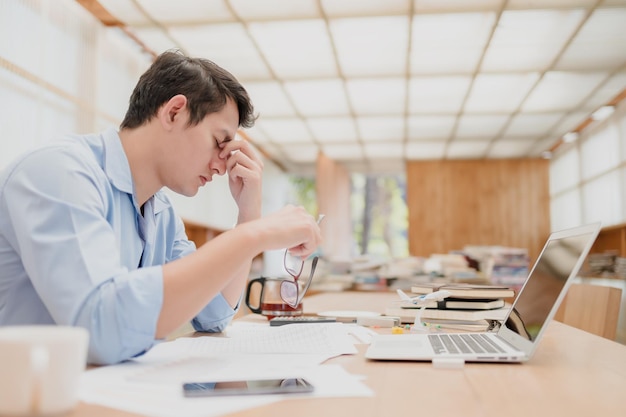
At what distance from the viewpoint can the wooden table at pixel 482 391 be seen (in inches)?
26.5

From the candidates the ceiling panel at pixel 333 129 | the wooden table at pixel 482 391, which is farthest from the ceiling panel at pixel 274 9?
the wooden table at pixel 482 391

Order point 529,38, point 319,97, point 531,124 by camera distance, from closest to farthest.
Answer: point 529,38 → point 319,97 → point 531,124

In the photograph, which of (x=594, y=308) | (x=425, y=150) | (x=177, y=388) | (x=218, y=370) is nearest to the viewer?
(x=177, y=388)

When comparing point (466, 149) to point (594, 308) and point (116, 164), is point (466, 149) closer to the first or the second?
point (594, 308)

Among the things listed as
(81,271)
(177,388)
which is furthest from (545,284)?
(81,271)

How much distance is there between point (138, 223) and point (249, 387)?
0.65 metres

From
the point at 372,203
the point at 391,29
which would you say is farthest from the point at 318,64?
the point at 372,203

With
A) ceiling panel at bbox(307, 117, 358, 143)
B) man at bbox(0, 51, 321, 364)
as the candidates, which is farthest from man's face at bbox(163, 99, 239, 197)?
ceiling panel at bbox(307, 117, 358, 143)

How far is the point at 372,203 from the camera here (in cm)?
1416

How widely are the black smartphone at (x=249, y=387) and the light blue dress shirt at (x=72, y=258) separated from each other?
0.48 ft

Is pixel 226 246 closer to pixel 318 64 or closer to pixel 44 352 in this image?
pixel 44 352

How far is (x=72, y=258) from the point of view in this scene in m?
0.89

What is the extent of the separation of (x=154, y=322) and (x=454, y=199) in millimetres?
8577

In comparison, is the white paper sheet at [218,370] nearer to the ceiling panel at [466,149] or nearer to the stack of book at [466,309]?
the stack of book at [466,309]
